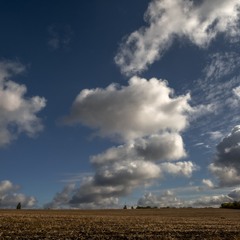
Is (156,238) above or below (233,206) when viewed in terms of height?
below

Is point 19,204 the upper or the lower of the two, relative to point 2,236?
upper

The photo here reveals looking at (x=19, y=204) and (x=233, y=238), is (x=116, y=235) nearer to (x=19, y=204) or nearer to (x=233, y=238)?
(x=233, y=238)

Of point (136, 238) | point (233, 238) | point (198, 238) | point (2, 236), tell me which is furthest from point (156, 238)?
point (2, 236)

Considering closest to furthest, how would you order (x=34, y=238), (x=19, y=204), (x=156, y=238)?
(x=34, y=238)
(x=156, y=238)
(x=19, y=204)

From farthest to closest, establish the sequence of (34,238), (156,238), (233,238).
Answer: (233,238)
(156,238)
(34,238)

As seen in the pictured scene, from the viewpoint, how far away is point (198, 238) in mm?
36375

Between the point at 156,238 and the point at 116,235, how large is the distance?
3.70 metres

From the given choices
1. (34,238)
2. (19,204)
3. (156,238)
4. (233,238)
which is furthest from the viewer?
(19,204)

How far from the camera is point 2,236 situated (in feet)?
109

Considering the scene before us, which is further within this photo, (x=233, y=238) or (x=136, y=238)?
(x=233, y=238)

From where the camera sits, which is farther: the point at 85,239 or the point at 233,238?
the point at 233,238

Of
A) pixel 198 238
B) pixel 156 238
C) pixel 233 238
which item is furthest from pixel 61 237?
pixel 233 238

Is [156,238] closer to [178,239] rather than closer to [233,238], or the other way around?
[178,239]

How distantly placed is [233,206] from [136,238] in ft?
556
